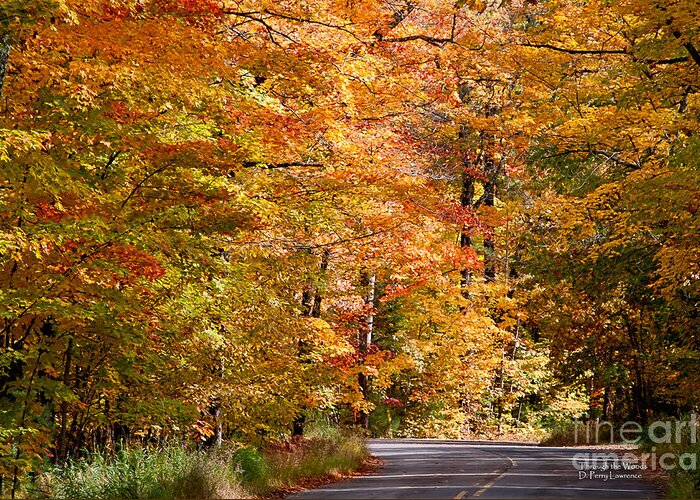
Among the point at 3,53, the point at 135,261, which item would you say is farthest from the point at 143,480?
the point at 3,53

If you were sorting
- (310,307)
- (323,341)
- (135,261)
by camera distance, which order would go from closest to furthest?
(135,261)
(323,341)
(310,307)

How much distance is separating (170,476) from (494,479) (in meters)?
7.15

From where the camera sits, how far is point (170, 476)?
1417 centimetres

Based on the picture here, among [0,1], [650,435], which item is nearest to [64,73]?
[0,1]

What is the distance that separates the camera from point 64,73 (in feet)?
40.7

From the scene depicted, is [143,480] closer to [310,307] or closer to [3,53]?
[3,53]

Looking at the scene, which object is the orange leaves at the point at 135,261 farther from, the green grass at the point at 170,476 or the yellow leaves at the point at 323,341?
the yellow leaves at the point at 323,341

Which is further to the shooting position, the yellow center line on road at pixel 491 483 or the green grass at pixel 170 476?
the yellow center line on road at pixel 491 483

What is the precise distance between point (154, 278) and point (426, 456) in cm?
1510

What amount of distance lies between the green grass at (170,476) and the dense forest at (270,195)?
27.7 inches

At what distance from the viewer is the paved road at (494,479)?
50.4 ft

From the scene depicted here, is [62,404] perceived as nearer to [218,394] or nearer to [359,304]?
[218,394]

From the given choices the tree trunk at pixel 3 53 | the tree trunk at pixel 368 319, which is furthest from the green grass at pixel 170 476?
the tree trunk at pixel 368 319

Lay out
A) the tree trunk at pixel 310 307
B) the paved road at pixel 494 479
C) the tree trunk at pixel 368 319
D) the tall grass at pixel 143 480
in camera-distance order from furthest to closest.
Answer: the tree trunk at pixel 368 319 < the tree trunk at pixel 310 307 < the paved road at pixel 494 479 < the tall grass at pixel 143 480
